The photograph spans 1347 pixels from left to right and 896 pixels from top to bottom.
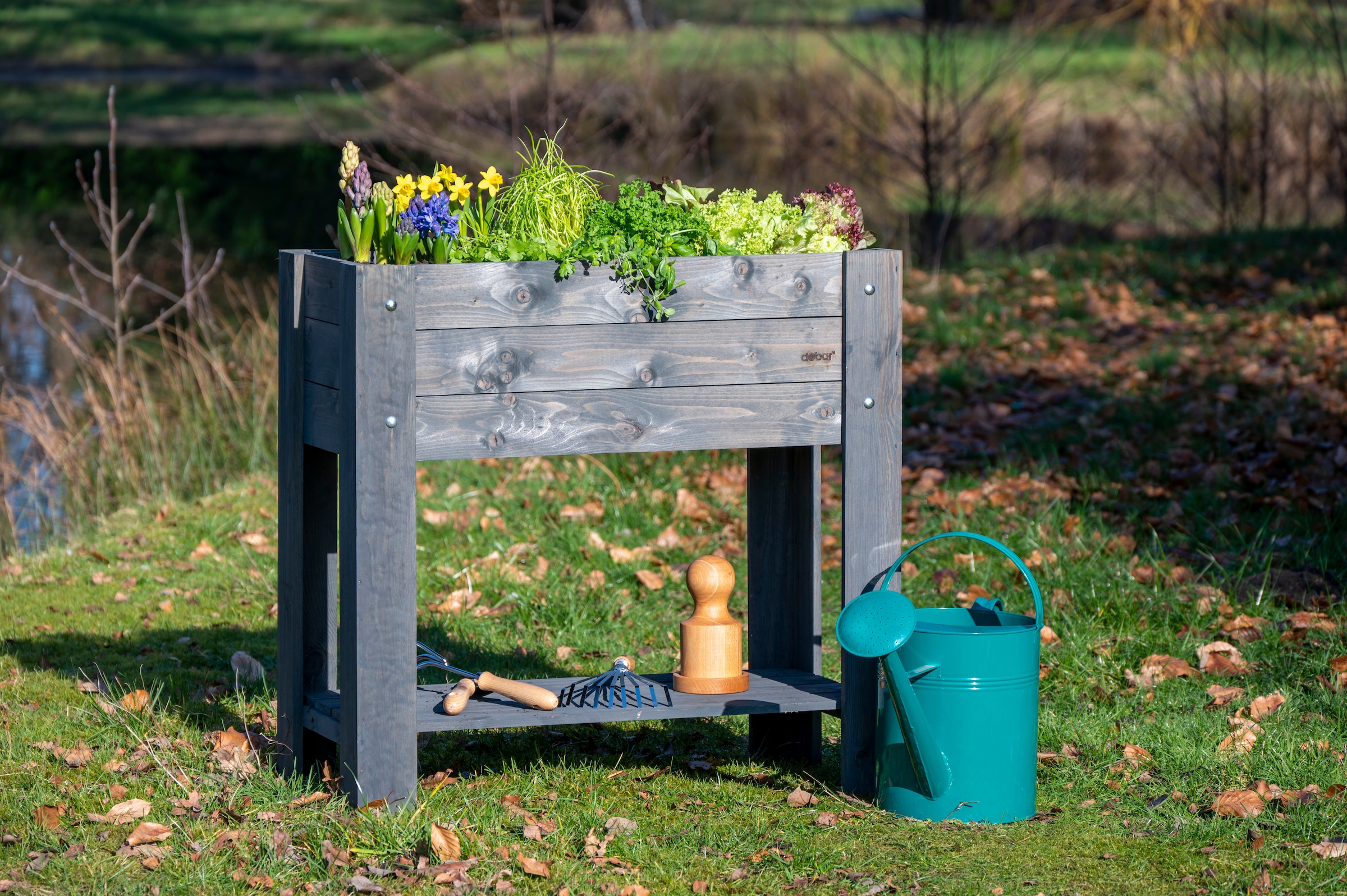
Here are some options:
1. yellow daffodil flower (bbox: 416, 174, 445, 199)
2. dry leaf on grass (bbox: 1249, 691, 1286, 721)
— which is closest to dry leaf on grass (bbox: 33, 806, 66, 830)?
yellow daffodil flower (bbox: 416, 174, 445, 199)

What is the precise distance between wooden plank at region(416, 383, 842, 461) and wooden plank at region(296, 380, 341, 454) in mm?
257

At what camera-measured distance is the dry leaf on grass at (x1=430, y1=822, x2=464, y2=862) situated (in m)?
3.66

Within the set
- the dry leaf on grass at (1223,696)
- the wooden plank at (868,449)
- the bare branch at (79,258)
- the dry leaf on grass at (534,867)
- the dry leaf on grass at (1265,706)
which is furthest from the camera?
the bare branch at (79,258)

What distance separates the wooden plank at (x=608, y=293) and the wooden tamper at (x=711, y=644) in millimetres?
768

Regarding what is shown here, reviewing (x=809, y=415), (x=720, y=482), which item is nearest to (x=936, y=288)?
(x=720, y=482)

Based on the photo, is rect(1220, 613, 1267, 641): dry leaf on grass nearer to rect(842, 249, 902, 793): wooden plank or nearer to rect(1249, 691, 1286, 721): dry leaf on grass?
rect(1249, 691, 1286, 721): dry leaf on grass

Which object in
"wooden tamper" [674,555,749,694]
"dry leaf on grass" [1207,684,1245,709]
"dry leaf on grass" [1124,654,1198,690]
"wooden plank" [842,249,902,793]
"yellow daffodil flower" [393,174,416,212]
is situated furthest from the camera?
"dry leaf on grass" [1124,654,1198,690]

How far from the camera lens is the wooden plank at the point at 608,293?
378 cm

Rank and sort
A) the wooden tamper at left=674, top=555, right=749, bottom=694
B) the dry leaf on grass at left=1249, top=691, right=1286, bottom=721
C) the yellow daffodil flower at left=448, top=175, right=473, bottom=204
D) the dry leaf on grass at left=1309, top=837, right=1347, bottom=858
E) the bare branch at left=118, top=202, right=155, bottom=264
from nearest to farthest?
the dry leaf on grass at left=1309, top=837, right=1347, bottom=858 → the yellow daffodil flower at left=448, top=175, right=473, bottom=204 → the wooden tamper at left=674, top=555, right=749, bottom=694 → the dry leaf on grass at left=1249, top=691, right=1286, bottom=721 → the bare branch at left=118, top=202, right=155, bottom=264

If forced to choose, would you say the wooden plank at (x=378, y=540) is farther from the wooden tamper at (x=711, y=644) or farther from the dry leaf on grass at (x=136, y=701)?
the dry leaf on grass at (x=136, y=701)

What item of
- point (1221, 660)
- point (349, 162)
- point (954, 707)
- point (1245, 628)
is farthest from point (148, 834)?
point (1245, 628)

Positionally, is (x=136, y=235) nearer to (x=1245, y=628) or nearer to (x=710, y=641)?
(x=710, y=641)

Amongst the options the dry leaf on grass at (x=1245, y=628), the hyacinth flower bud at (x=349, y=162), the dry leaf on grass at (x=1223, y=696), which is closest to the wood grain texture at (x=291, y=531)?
the hyacinth flower bud at (x=349, y=162)

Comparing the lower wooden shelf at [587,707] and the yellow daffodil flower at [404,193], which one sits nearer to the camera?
the yellow daffodil flower at [404,193]
